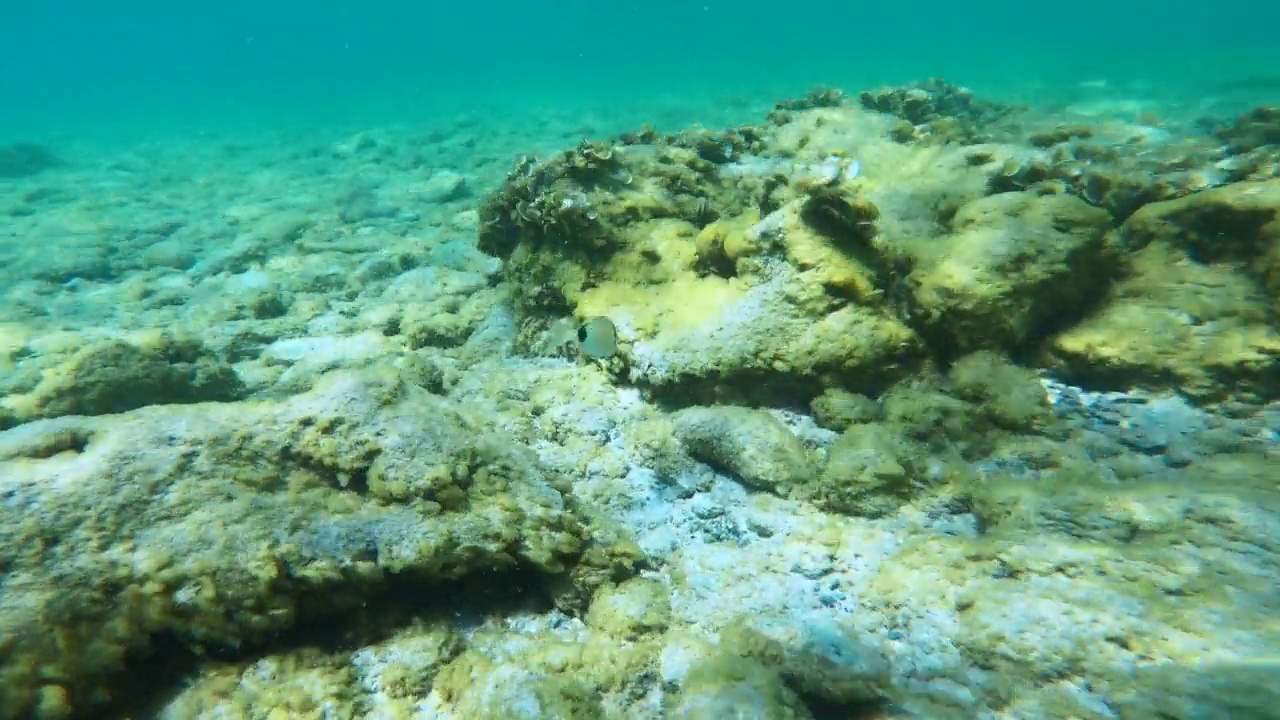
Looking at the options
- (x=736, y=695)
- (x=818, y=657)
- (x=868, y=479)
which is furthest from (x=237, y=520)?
(x=868, y=479)

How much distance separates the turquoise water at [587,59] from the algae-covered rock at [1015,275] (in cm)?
1707

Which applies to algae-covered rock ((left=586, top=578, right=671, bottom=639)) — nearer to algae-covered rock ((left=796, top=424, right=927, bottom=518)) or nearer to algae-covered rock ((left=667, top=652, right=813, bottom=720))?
algae-covered rock ((left=667, top=652, right=813, bottom=720))

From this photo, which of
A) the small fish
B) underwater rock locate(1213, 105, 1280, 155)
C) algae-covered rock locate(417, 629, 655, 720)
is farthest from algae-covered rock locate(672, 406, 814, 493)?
underwater rock locate(1213, 105, 1280, 155)

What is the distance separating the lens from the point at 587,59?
6431 centimetres

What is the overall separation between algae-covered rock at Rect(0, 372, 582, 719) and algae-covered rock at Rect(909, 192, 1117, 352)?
2731mm

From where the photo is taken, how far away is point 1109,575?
8.38 feet

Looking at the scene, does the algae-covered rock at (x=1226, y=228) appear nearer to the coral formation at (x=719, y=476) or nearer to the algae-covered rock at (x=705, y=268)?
the coral formation at (x=719, y=476)

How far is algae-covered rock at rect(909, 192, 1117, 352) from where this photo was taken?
395cm

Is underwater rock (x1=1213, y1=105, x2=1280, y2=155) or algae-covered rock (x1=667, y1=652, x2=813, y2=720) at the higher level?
underwater rock (x1=1213, y1=105, x2=1280, y2=155)

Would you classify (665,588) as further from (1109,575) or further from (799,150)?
(799,150)

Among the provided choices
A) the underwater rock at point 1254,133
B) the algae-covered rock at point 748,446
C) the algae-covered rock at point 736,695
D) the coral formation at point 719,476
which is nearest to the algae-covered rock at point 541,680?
the coral formation at point 719,476

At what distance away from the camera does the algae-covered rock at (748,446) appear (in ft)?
12.1

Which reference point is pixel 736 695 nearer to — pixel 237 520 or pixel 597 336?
pixel 237 520

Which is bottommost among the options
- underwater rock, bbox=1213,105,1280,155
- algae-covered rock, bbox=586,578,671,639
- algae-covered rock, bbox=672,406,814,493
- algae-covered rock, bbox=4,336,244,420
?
algae-covered rock, bbox=4,336,244,420
